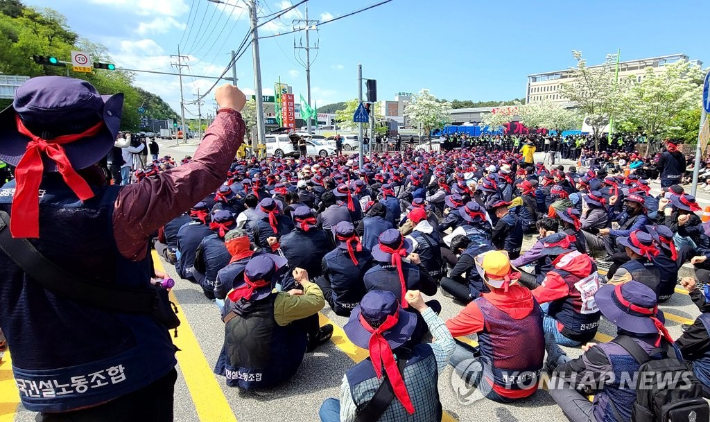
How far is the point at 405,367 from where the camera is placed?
2.32m

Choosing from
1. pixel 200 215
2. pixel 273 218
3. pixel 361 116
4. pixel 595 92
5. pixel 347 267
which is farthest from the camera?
pixel 595 92

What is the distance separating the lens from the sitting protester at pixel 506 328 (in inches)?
123

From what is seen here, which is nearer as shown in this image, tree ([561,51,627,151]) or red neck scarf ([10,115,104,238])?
red neck scarf ([10,115,104,238])

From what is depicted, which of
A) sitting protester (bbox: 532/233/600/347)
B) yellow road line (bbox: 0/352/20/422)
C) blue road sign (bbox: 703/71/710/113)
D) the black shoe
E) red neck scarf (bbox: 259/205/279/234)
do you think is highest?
blue road sign (bbox: 703/71/710/113)

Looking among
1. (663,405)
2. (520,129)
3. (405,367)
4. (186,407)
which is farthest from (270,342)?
(520,129)

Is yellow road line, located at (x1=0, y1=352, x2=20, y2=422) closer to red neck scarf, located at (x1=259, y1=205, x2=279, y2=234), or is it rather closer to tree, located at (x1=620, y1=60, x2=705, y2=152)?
red neck scarf, located at (x1=259, y1=205, x2=279, y2=234)

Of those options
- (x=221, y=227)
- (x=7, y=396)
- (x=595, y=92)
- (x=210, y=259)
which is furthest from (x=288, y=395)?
(x=595, y=92)

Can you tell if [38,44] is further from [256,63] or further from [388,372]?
[388,372]

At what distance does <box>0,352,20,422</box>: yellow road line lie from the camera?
330cm

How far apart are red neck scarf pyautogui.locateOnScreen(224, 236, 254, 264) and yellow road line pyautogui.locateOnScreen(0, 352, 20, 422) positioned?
6.34 feet

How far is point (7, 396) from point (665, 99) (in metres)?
26.8

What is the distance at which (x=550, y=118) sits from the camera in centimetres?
4653

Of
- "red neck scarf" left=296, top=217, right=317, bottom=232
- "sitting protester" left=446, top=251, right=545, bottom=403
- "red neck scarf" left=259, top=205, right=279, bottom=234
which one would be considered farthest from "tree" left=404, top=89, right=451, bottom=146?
"sitting protester" left=446, top=251, right=545, bottom=403

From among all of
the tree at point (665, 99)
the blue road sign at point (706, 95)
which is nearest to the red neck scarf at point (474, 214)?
the blue road sign at point (706, 95)
